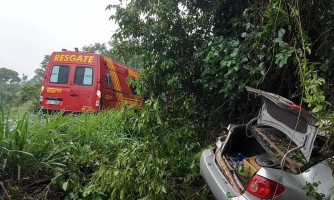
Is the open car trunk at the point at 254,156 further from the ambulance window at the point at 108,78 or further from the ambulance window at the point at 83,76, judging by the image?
the ambulance window at the point at 108,78

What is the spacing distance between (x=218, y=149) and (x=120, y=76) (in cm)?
773

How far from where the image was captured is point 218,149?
3238 millimetres

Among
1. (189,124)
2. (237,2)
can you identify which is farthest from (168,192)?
(237,2)

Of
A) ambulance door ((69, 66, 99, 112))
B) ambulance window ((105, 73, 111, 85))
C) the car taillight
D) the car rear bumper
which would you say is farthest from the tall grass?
ambulance window ((105, 73, 111, 85))

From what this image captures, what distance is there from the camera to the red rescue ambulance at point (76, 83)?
26.6ft

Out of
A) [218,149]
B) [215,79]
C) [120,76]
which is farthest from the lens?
[120,76]

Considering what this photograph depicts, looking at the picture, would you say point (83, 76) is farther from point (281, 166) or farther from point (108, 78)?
point (281, 166)

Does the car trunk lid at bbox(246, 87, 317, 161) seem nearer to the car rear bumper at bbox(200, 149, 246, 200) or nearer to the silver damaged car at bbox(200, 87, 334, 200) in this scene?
the silver damaged car at bbox(200, 87, 334, 200)

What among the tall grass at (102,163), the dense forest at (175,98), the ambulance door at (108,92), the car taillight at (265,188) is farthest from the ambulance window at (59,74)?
the car taillight at (265,188)

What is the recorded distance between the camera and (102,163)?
3777 mm

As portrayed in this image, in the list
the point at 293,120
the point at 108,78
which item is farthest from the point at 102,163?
the point at 108,78

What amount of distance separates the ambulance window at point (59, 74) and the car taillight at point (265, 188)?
7.05 metres

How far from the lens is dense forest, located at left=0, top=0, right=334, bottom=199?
3395mm

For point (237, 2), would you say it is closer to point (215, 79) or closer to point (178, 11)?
point (178, 11)
